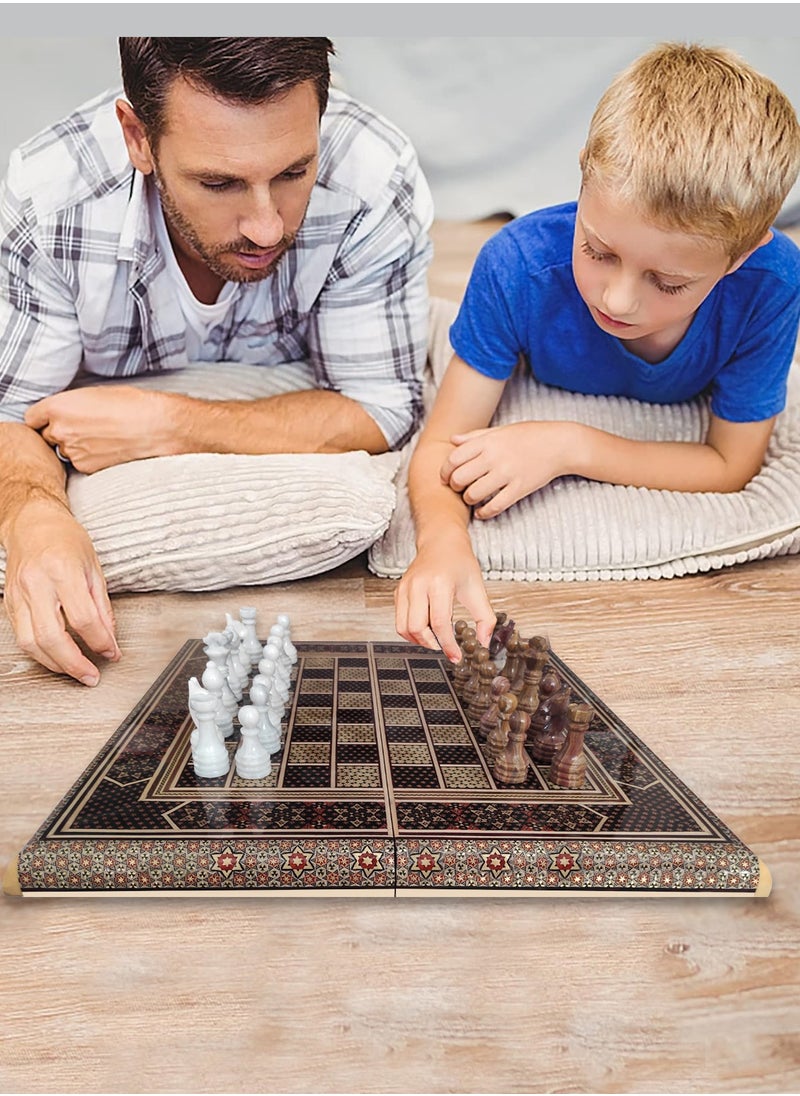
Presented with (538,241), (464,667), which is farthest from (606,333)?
(464,667)

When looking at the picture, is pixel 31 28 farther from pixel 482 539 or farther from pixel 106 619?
pixel 482 539

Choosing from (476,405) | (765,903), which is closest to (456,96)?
(476,405)

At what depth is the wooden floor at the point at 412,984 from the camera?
52 centimetres

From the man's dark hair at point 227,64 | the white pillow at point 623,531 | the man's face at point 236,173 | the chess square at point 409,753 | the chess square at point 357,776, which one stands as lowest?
the white pillow at point 623,531

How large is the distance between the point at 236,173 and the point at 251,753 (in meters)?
0.66

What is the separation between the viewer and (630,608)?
1208 millimetres

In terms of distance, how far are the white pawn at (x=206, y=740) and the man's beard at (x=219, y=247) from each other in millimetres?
655

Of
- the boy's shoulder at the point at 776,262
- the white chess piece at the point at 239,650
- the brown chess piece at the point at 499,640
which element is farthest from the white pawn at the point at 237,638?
the boy's shoulder at the point at 776,262

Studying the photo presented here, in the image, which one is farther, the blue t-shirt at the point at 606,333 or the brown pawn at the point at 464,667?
the blue t-shirt at the point at 606,333

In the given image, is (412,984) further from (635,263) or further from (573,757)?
→ (635,263)

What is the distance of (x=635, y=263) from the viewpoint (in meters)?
0.99

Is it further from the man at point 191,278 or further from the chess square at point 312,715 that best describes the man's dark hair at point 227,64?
the chess square at point 312,715

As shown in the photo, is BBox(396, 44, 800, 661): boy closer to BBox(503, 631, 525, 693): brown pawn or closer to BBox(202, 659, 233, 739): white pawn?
BBox(503, 631, 525, 693): brown pawn

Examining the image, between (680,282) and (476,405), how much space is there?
44 centimetres
